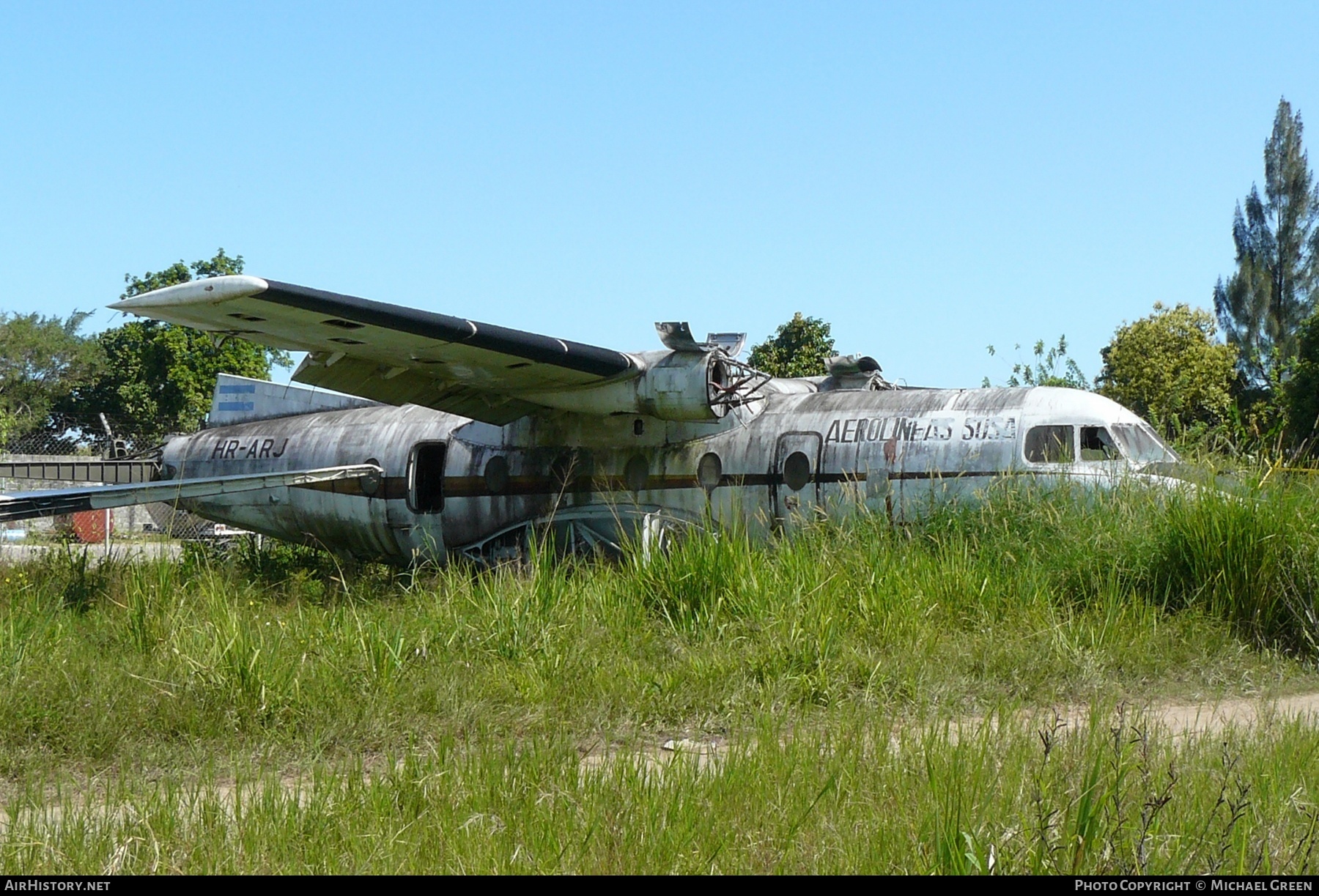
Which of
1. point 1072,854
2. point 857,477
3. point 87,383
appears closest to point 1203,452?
point 857,477

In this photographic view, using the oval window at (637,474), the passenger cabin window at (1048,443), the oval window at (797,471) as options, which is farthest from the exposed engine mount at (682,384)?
the passenger cabin window at (1048,443)

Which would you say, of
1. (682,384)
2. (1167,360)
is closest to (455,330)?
A: (682,384)

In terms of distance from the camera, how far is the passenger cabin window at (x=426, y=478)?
1384cm

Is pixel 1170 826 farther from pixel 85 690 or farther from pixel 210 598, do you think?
pixel 210 598

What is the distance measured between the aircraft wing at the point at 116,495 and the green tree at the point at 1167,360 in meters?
35.0

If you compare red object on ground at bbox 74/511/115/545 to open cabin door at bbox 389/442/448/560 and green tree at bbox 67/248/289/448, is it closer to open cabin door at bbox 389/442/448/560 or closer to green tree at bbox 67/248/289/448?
green tree at bbox 67/248/289/448

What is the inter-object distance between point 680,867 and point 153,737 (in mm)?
3176

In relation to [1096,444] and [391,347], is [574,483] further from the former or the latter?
[1096,444]

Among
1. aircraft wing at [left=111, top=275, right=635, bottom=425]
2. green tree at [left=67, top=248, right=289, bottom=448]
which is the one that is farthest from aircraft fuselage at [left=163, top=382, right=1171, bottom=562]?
green tree at [left=67, top=248, right=289, bottom=448]

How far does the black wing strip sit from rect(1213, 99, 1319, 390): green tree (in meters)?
55.1

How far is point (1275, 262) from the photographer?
61000mm

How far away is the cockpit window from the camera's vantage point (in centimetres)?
1075

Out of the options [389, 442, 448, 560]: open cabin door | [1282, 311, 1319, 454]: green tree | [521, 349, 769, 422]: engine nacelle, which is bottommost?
[389, 442, 448, 560]: open cabin door

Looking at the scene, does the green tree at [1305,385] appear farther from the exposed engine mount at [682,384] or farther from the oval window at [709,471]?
the oval window at [709,471]
